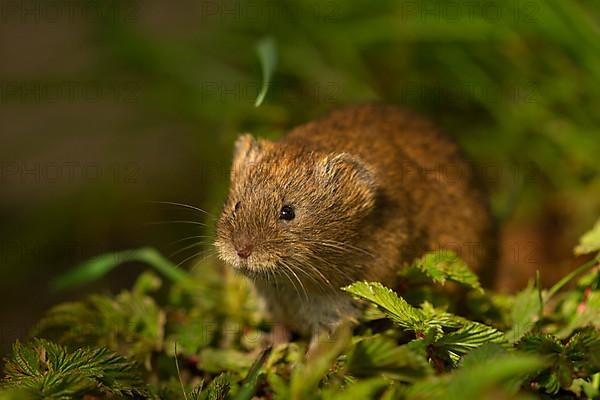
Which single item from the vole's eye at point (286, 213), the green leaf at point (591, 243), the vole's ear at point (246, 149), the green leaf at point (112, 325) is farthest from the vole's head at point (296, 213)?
the green leaf at point (591, 243)

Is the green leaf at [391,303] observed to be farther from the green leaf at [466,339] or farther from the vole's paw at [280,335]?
the vole's paw at [280,335]

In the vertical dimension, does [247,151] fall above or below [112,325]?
above

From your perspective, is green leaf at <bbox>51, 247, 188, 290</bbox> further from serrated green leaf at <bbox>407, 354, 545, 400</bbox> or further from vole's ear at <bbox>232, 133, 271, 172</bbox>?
serrated green leaf at <bbox>407, 354, 545, 400</bbox>

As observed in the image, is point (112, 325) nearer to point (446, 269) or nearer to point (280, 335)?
point (280, 335)

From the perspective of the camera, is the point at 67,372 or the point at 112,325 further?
the point at 112,325

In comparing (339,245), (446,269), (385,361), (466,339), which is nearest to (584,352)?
(466,339)

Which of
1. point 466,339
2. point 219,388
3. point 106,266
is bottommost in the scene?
point 106,266

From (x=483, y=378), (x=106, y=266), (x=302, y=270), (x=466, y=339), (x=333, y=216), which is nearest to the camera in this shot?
(x=483, y=378)

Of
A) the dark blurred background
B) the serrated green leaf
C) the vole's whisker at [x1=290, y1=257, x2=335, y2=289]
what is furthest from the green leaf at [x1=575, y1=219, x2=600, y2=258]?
the dark blurred background

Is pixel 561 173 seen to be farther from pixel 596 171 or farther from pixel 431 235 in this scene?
pixel 431 235
